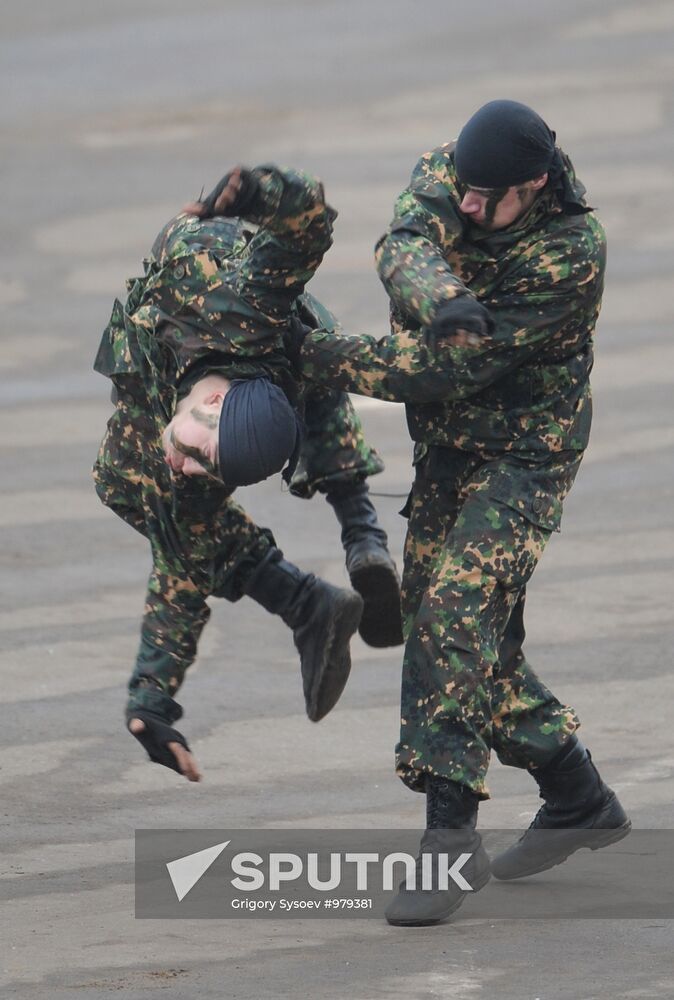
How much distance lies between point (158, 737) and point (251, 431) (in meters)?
0.91

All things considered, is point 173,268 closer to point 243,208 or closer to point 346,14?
point 243,208

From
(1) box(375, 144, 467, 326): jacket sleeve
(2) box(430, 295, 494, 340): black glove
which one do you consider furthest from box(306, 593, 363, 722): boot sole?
(2) box(430, 295, 494, 340): black glove

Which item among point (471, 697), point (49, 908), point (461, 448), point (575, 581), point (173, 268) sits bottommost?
point (575, 581)

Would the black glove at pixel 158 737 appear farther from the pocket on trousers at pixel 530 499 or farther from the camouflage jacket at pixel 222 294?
the pocket on trousers at pixel 530 499

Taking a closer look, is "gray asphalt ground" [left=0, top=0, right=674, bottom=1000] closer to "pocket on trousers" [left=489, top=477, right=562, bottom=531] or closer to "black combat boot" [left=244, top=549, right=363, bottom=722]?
"black combat boot" [left=244, top=549, right=363, bottom=722]

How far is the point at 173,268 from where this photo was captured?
5383mm

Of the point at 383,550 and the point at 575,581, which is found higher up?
the point at 383,550

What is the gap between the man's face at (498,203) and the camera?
511 centimetres

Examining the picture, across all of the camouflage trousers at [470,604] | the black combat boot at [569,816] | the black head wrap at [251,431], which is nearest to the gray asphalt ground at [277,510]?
the black combat boot at [569,816]

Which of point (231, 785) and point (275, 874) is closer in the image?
point (275, 874)

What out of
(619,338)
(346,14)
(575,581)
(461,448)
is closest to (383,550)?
(461,448)

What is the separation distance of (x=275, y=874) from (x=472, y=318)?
1.86 m

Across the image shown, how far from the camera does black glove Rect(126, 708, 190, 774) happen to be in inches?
213

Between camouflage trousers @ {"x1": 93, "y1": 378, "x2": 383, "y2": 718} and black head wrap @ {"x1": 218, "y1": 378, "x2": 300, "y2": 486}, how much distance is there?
0.65ft
